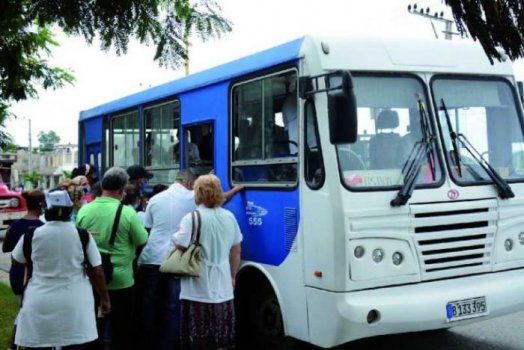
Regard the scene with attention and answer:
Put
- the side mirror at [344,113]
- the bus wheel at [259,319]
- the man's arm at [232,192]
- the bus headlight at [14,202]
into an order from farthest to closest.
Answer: the bus headlight at [14,202]
the man's arm at [232,192]
the bus wheel at [259,319]
the side mirror at [344,113]

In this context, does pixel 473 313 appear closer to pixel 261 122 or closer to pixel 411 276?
pixel 411 276

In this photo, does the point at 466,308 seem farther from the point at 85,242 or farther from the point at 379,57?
the point at 85,242

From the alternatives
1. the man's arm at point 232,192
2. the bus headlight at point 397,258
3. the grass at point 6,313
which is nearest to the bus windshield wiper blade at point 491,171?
the bus headlight at point 397,258

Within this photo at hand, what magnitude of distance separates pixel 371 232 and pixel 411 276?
19.4 inches

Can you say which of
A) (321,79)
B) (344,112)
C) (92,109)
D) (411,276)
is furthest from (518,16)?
(92,109)

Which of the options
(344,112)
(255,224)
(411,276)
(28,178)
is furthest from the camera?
(28,178)

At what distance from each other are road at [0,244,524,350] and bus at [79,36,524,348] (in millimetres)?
1143

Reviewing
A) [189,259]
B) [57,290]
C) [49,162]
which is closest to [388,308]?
[189,259]

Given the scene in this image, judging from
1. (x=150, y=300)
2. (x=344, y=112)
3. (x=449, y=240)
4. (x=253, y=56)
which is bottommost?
(x=150, y=300)

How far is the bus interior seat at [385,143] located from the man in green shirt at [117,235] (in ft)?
6.61

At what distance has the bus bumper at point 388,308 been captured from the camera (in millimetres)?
4797

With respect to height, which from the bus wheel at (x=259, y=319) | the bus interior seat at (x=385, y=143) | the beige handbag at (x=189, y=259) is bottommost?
the bus wheel at (x=259, y=319)

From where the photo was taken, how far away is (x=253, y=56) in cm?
598

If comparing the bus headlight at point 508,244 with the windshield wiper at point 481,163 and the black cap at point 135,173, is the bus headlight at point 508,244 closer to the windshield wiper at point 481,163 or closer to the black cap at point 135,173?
the windshield wiper at point 481,163
